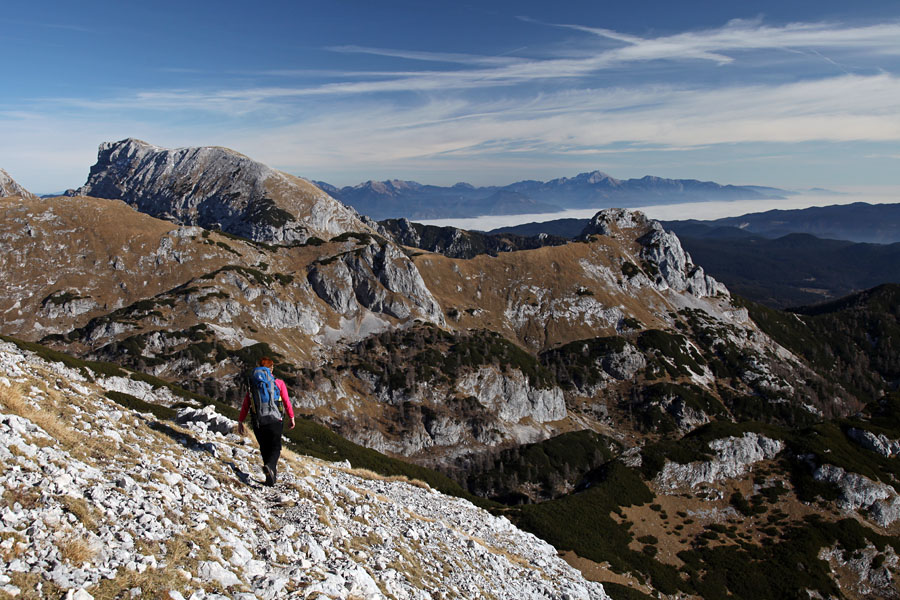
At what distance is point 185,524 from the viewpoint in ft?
46.4

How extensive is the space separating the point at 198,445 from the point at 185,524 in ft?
29.3

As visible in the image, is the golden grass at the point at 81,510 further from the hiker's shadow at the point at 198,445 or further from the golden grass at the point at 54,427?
the hiker's shadow at the point at 198,445

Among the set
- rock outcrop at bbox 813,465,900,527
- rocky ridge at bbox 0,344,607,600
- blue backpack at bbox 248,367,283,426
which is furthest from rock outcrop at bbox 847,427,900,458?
blue backpack at bbox 248,367,283,426

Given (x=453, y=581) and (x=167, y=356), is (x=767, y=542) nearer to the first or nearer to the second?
(x=453, y=581)

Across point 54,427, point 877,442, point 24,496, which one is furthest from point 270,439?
point 877,442

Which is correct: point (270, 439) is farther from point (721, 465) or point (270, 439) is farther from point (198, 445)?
point (721, 465)

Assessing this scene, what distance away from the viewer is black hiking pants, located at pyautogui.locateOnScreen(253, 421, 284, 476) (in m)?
18.7

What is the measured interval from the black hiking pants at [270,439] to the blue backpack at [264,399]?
19cm

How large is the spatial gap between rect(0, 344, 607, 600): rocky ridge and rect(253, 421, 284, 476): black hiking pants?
1.30 metres

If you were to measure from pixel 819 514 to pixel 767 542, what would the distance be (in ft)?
40.5

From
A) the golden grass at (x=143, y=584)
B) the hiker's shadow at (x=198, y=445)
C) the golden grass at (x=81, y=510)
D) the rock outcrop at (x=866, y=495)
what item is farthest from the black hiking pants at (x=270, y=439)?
the rock outcrop at (x=866, y=495)

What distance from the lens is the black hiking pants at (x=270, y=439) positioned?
18.7 metres

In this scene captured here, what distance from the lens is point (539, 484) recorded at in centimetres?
17888

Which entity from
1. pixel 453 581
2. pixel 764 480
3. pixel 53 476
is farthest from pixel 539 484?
pixel 53 476
